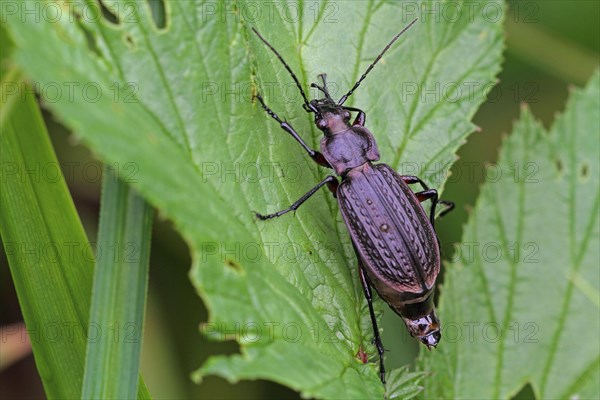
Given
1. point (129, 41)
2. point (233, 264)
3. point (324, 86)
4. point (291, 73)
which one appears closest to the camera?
point (233, 264)

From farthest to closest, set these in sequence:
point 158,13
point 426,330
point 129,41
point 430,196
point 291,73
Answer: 1. point 430,196
2. point 426,330
3. point 291,73
4. point 158,13
5. point 129,41

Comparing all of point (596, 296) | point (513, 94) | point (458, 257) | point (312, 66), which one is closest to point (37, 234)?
point (312, 66)

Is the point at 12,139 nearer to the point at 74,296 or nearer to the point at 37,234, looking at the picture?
the point at 37,234

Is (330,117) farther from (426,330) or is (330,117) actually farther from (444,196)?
(444,196)

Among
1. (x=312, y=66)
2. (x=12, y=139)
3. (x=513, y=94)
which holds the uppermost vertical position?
(x=513, y=94)

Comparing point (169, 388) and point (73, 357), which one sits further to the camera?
point (169, 388)

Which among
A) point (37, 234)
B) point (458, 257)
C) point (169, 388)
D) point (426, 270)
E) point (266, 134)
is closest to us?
point (37, 234)

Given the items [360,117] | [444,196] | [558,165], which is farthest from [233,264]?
[444,196]
